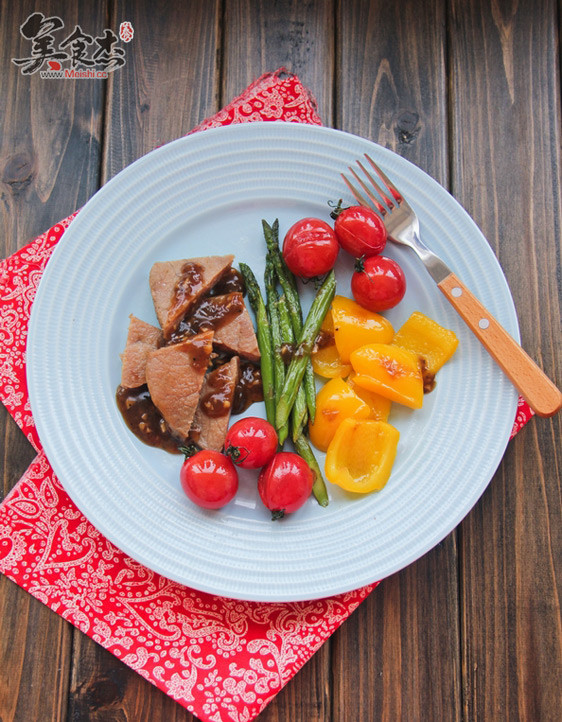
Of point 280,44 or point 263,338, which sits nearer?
point 263,338

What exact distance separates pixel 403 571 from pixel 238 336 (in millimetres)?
1722

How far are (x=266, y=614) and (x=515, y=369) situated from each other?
1983 mm

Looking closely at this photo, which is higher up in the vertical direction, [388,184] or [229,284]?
[388,184]

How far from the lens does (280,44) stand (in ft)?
13.9

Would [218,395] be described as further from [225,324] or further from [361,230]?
[361,230]

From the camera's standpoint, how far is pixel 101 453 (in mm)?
3684

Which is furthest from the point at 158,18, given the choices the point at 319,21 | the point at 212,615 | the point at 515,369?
the point at 212,615

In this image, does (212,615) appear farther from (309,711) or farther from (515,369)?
(515,369)

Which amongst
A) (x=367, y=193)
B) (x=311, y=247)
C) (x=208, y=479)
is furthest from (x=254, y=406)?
(x=367, y=193)

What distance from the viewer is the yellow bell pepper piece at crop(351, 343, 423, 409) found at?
3615 millimetres

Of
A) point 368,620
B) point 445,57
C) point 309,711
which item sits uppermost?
point 445,57

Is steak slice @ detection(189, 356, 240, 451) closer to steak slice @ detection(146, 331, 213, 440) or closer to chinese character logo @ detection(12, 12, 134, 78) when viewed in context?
steak slice @ detection(146, 331, 213, 440)

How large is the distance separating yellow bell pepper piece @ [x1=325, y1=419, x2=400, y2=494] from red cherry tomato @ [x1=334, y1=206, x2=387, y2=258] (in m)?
1.02

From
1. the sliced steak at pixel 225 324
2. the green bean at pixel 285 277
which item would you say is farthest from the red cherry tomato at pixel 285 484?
the green bean at pixel 285 277
